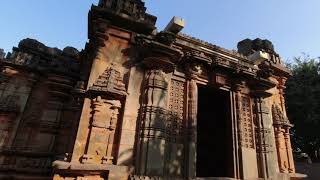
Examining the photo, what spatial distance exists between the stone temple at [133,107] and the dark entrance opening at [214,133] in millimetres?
72

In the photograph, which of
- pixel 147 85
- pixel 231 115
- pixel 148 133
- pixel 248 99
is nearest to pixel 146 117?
pixel 148 133

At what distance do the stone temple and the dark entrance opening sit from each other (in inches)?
2.8

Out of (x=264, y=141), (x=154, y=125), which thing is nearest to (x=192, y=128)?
(x=154, y=125)

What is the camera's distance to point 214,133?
996 cm

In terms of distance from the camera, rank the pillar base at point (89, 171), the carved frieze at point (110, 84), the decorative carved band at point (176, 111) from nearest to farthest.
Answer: the pillar base at point (89, 171) → the carved frieze at point (110, 84) → the decorative carved band at point (176, 111)

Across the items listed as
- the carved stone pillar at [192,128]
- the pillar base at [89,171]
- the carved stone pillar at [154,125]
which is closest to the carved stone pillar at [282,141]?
the carved stone pillar at [192,128]

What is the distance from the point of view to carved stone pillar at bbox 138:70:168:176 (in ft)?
19.3

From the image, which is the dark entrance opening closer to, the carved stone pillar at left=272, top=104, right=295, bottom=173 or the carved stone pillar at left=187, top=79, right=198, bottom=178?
the carved stone pillar at left=187, top=79, right=198, bottom=178

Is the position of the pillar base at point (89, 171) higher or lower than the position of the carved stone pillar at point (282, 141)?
lower

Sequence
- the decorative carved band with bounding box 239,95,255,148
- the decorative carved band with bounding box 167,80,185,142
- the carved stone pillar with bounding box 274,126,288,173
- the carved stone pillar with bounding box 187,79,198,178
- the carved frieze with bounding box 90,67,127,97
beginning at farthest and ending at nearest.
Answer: the carved stone pillar with bounding box 274,126,288,173, the decorative carved band with bounding box 239,95,255,148, the decorative carved band with bounding box 167,80,185,142, the carved stone pillar with bounding box 187,79,198,178, the carved frieze with bounding box 90,67,127,97

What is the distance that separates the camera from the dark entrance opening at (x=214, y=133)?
26.9ft

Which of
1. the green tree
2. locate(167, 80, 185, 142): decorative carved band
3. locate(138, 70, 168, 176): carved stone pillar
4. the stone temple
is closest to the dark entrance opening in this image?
the stone temple

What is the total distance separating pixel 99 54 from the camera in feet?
21.7

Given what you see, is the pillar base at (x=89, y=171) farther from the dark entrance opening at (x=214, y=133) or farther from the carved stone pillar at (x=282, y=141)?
the carved stone pillar at (x=282, y=141)
